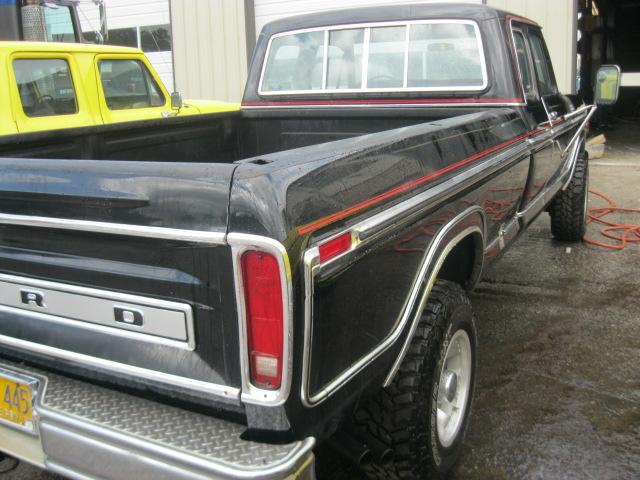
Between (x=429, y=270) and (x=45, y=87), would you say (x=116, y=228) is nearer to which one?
(x=429, y=270)

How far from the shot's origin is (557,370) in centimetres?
335

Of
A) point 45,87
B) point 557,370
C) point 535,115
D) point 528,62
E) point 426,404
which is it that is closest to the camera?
point 426,404

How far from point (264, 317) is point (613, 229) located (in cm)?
541

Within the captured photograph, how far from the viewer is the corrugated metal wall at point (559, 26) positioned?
9406 millimetres

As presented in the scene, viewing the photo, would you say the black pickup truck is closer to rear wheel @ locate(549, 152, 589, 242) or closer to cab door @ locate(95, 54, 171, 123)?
rear wheel @ locate(549, 152, 589, 242)

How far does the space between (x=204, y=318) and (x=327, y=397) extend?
14.8 inches

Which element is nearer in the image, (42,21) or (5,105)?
(5,105)

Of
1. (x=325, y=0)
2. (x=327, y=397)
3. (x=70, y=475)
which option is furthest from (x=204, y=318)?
(x=325, y=0)

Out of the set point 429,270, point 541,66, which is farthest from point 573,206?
point 429,270

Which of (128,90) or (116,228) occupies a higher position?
(128,90)

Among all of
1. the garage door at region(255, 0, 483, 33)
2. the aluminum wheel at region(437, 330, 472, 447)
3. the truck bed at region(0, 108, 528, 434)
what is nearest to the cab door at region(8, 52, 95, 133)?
the truck bed at region(0, 108, 528, 434)

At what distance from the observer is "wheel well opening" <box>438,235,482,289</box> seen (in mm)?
2791

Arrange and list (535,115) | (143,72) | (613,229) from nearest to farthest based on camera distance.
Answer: (535,115)
(613,229)
(143,72)

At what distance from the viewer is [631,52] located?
18906 millimetres
